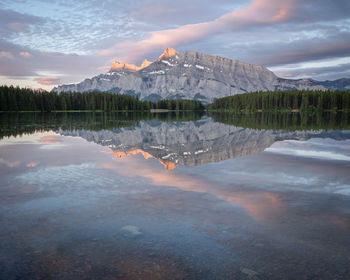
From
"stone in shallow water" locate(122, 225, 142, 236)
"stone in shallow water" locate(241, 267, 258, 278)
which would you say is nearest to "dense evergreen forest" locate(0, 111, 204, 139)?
"stone in shallow water" locate(122, 225, 142, 236)

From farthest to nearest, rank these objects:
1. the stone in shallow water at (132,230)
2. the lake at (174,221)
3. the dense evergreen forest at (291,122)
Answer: the dense evergreen forest at (291,122), the stone in shallow water at (132,230), the lake at (174,221)

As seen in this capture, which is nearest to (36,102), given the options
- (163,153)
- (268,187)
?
(163,153)

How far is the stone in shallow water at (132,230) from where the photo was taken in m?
7.49

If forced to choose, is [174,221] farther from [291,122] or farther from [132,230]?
[291,122]

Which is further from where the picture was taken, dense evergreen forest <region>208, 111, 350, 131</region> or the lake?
dense evergreen forest <region>208, 111, 350, 131</region>

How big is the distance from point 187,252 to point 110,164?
11.4m

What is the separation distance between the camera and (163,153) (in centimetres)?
2141

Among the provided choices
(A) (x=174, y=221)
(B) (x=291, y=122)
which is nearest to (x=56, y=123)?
(B) (x=291, y=122)

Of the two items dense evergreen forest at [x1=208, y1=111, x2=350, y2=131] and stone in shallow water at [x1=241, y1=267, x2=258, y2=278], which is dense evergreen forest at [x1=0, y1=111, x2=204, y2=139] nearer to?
dense evergreen forest at [x1=208, y1=111, x2=350, y2=131]

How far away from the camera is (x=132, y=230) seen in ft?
25.2

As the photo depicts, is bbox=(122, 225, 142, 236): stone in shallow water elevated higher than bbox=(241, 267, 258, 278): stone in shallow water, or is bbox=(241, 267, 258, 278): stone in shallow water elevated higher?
bbox=(122, 225, 142, 236): stone in shallow water

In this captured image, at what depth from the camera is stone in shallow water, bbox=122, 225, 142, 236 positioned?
24.6 feet

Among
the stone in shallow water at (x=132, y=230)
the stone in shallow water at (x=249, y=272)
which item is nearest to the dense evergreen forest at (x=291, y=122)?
the stone in shallow water at (x=132, y=230)

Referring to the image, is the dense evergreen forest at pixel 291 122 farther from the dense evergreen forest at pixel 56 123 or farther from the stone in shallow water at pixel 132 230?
the stone in shallow water at pixel 132 230
